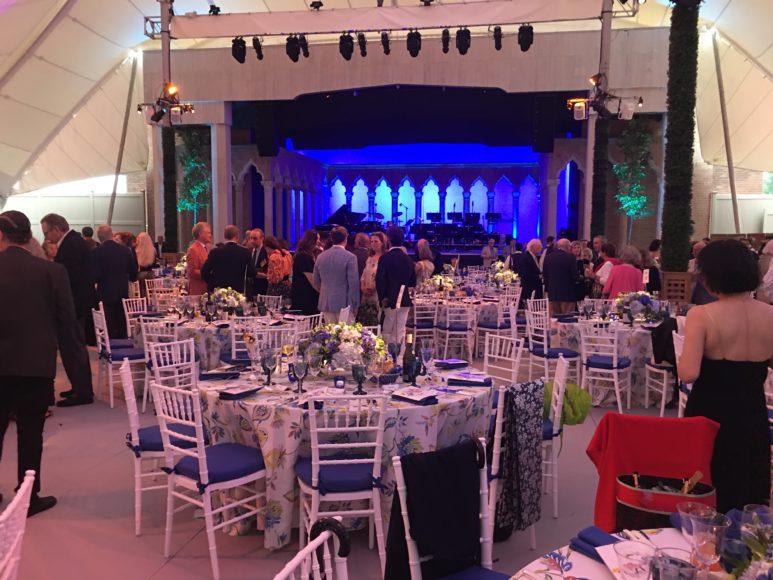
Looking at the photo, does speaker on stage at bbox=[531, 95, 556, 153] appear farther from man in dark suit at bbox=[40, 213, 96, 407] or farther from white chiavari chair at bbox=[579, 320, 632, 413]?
man in dark suit at bbox=[40, 213, 96, 407]

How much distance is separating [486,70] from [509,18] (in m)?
5.41

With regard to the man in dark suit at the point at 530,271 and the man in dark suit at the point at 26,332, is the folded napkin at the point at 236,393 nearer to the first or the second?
the man in dark suit at the point at 26,332

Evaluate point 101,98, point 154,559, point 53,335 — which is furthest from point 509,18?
point 101,98

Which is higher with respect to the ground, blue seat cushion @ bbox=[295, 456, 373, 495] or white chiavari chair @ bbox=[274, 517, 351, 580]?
white chiavari chair @ bbox=[274, 517, 351, 580]

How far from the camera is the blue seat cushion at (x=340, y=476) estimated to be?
3400 millimetres

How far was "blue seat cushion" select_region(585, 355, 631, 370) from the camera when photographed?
659 centimetres

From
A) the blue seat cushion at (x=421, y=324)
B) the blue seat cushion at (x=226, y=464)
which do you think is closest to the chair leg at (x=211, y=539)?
the blue seat cushion at (x=226, y=464)

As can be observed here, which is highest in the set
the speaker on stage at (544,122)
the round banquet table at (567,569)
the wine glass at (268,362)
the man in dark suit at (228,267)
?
the speaker on stage at (544,122)

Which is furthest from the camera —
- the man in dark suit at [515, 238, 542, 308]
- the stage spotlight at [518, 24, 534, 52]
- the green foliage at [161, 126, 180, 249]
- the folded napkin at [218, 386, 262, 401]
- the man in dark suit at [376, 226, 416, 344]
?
the green foliage at [161, 126, 180, 249]

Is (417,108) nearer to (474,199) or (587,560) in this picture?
(474,199)

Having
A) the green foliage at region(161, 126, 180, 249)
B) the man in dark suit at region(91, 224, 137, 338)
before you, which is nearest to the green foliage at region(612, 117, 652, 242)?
the green foliage at region(161, 126, 180, 249)

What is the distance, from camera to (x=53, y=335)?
13.7 feet

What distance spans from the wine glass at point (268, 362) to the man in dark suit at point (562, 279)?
5.60m

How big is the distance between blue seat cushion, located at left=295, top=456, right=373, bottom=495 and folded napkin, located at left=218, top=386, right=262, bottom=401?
54cm
